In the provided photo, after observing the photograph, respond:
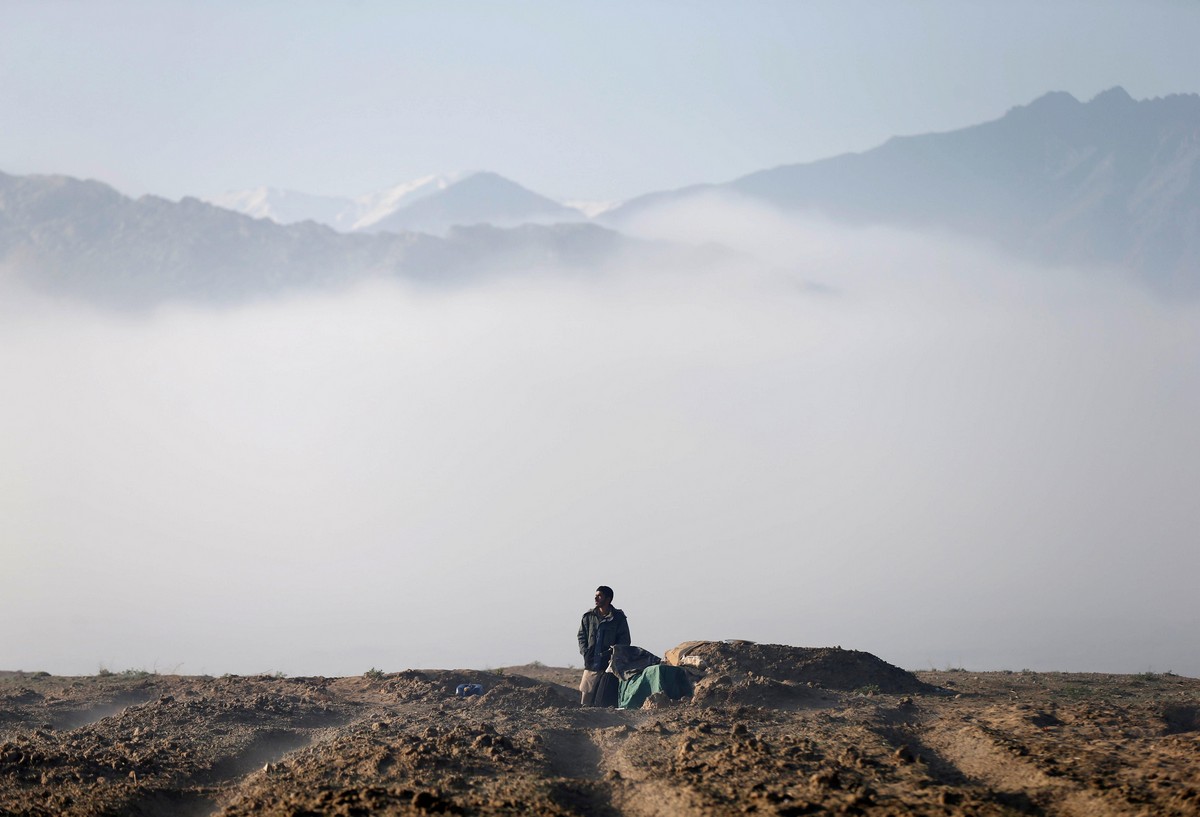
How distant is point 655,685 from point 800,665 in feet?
11.2

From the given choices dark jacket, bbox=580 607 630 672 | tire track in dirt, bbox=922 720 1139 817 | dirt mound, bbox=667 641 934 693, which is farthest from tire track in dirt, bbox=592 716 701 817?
dirt mound, bbox=667 641 934 693

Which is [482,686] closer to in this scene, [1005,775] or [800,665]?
[800,665]

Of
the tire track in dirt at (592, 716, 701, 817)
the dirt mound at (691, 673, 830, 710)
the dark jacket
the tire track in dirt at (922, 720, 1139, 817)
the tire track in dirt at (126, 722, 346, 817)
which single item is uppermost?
the dark jacket

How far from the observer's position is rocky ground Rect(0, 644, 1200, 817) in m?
8.56

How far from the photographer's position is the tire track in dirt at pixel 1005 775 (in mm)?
8039

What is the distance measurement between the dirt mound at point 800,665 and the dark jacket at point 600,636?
1641mm

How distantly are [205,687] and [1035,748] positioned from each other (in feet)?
45.0

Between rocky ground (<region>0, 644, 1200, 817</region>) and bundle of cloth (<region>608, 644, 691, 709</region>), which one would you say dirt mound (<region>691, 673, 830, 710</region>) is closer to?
rocky ground (<region>0, 644, 1200, 817</region>)

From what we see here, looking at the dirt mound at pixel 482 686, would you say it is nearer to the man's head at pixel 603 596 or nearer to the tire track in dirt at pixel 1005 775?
the man's head at pixel 603 596

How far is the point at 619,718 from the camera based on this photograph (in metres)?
13.6

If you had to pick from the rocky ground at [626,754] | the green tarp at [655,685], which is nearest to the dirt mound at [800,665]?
the rocky ground at [626,754]

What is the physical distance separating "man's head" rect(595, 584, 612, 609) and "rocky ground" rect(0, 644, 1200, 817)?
1.78 m

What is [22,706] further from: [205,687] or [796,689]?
[796,689]

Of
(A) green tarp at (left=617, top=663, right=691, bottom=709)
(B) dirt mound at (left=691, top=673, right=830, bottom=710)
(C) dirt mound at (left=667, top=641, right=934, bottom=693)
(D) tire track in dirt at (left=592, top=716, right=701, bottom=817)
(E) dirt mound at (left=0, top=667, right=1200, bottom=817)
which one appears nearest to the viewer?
(E) dirt mound at (left=0, top=667, right=1200, bottom=817)
